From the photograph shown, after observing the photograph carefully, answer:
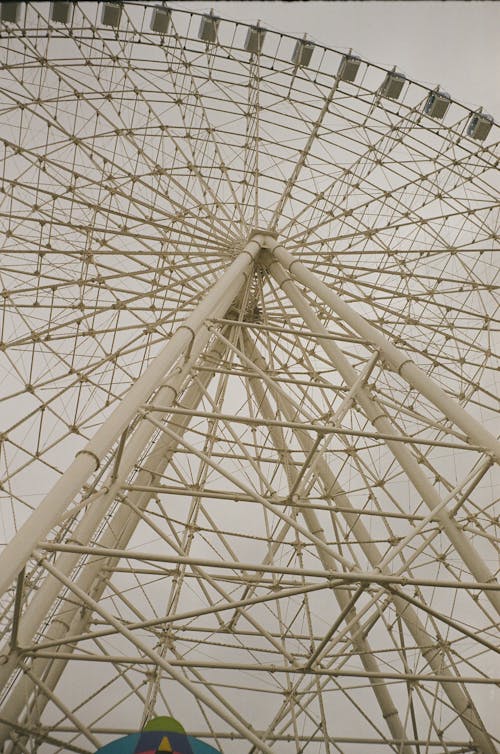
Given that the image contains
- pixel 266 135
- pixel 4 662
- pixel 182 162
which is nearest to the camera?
pixel 4 662

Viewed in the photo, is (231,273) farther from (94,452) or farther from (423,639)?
(423,639)

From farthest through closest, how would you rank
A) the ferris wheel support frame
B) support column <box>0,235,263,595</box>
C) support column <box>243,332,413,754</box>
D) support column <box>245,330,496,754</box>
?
support column <box>243,332,413,754</box> < support column <box>245,330,496,754</box> < the ferris wheel support frame < support column <box>0,235,263,595</box>

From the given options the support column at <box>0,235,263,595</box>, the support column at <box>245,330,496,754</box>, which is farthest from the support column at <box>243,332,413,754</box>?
the support column at <box>0,235,263,595</box>

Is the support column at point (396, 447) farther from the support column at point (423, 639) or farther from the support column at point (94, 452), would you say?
the support column at point (94, 452)

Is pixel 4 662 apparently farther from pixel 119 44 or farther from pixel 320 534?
pixel 119 44

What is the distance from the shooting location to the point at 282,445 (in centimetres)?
1923

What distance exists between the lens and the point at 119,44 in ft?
77.0

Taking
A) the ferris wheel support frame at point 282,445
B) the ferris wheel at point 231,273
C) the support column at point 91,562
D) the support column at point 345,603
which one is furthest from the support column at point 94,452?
the support column at point 345,603

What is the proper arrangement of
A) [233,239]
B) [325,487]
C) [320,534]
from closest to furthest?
1. [325,487]
2. [320,534]
3. [233,239]

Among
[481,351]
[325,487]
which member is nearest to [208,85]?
[481,351]

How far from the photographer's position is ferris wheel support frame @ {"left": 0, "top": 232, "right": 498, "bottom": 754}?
863 cm

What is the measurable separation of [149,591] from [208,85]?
2216 centimetres

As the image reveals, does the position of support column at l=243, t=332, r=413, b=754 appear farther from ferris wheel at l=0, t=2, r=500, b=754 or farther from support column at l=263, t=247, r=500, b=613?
support column at l=263, t=247, r=500, b=613

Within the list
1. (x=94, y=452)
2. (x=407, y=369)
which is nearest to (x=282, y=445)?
(x=407, y=369)
